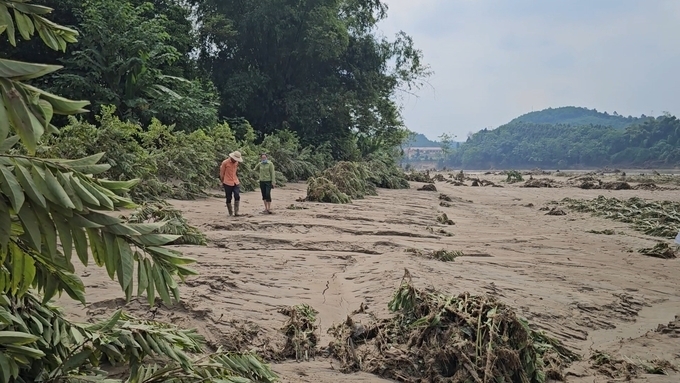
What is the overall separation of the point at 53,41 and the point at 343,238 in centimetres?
801

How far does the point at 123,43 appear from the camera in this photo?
17672 millimetres

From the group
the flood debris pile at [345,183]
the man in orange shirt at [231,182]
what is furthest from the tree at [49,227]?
the flood debris pile at [345,183]

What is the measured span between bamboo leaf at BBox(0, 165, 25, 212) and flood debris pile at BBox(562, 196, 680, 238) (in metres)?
13.7

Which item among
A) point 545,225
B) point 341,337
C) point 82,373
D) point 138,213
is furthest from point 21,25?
point 545,225

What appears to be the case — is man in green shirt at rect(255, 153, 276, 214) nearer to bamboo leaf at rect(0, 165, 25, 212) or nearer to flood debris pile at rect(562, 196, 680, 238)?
flood debris pile at rect(562, 196, 680, 238)

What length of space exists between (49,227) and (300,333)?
3.11 m

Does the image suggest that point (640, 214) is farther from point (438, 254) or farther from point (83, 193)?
point (83, 193)

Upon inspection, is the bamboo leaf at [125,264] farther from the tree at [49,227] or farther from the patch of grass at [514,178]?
the patch of grass at [514,178]

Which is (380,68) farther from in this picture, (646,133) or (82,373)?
(646,133)

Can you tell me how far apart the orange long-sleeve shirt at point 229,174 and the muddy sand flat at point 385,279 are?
2.34 ft

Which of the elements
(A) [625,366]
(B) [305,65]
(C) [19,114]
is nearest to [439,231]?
(A) [625,366]

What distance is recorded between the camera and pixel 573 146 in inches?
4161

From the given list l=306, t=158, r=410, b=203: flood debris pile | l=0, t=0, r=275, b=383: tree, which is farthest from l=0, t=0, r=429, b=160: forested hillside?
l=0, t=0, r=275, b=383: tree

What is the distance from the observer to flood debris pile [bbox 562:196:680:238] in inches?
516
